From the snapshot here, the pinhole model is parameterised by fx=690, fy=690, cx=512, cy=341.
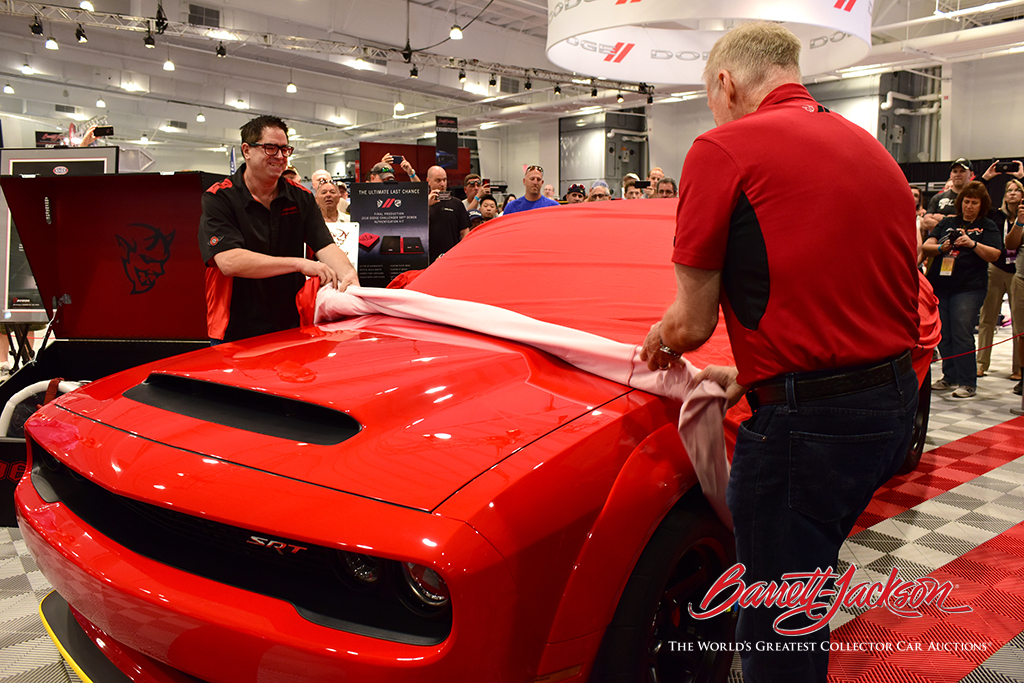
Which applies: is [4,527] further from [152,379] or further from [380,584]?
[380,584]

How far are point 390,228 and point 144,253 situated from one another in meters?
2.25

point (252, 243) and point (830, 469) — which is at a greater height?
point (252, 243)

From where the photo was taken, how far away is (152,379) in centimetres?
188

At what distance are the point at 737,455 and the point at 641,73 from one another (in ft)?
17.9

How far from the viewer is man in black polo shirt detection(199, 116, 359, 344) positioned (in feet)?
8.90

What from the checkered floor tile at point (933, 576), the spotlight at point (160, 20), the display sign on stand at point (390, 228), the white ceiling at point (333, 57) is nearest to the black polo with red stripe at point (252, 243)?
the checkered floor tile at point (933, 576)

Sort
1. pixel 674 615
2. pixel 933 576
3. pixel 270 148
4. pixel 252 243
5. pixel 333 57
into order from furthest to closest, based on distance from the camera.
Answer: pixel 333 57
pixel 252 243
pixel 270 148
pixel 933 576
pixel 674 615

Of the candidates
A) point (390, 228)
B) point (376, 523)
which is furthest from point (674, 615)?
point (390, 228)

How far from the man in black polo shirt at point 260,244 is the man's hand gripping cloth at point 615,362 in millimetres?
534

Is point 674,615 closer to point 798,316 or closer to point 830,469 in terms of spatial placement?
point 830,469

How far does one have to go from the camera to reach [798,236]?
1.30 m

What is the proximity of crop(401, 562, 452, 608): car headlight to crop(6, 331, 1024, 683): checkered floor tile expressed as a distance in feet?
3.70

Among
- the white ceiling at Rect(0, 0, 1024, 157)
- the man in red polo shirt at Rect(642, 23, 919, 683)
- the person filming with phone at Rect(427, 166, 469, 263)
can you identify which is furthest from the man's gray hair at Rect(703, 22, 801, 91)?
the white ceiling at Rect(0, 0, 1024, 157)

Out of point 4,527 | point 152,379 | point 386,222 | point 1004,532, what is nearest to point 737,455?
point 152,379
